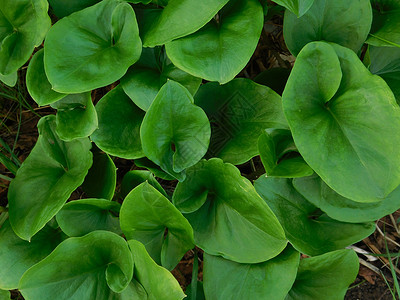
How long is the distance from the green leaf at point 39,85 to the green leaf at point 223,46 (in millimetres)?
254

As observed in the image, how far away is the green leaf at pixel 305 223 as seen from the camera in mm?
828

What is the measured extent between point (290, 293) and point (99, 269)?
0.41m

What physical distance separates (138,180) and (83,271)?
21 cm

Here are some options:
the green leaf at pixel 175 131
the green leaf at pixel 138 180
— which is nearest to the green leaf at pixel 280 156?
the green leaf at pixel 175 131

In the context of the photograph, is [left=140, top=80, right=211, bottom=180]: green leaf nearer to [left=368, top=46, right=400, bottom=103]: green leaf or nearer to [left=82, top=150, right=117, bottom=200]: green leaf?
[left=82, top=150, right=117, bottom=200]: green leaf

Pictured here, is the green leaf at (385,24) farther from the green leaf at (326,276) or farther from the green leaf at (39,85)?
the green leaf at (39,85)

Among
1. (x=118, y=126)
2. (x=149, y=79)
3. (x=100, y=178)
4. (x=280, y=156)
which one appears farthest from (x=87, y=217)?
(x=280, y=156)

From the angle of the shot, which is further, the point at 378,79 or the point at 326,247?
the point at 326,247

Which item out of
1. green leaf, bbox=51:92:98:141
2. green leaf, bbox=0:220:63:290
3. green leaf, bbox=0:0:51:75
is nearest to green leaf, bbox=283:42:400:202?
green leaf, bbox=51:92:98:141

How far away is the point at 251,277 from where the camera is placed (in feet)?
2.73

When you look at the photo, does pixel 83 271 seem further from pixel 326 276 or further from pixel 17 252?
pixel 326 276

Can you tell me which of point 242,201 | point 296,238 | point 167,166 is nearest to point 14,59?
point 167,166

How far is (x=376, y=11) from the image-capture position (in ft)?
2.81

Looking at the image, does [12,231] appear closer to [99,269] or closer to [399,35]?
[99,269]
